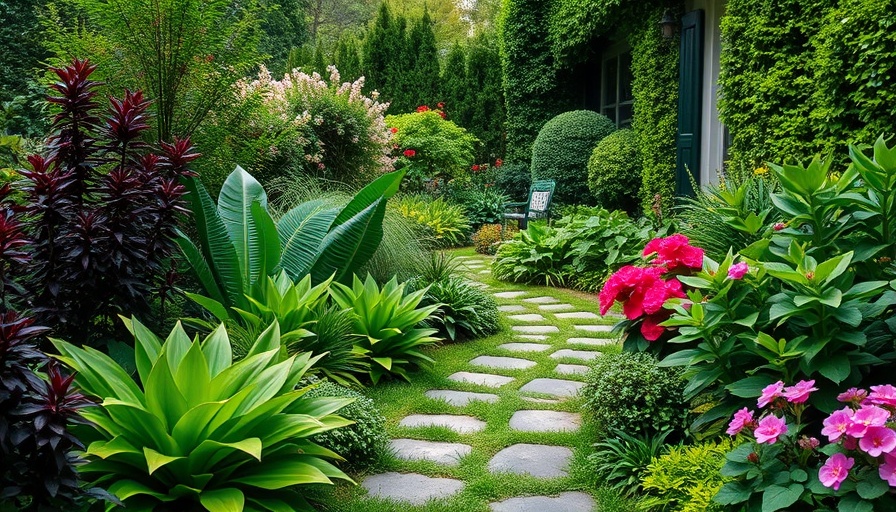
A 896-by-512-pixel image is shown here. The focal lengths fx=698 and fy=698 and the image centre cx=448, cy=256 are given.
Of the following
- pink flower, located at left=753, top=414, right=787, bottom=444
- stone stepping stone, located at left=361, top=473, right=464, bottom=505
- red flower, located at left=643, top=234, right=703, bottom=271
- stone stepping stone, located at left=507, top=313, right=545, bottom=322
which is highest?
red flower, located at left=643, top=234, right=703, bottom=271

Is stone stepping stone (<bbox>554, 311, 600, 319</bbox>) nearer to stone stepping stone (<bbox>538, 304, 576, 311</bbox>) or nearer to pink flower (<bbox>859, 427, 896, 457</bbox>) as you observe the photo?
stone stepping stone (<bbox>538, 304, 576, 311</bbox>)

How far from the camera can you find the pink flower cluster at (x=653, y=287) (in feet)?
10.1

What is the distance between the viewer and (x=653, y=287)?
314cm

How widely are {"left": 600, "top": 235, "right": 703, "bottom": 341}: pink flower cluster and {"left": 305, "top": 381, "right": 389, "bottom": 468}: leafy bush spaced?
1199 millimetres

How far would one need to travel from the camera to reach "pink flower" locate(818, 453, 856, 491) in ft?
5.63

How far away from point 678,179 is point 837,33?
3.18m

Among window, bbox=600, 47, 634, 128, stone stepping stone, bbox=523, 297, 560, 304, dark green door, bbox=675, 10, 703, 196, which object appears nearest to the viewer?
stone stepping stone, bbox=523, 297, 560, 304

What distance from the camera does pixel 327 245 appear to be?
4.25 m

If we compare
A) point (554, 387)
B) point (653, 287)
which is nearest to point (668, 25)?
point (554, 387)

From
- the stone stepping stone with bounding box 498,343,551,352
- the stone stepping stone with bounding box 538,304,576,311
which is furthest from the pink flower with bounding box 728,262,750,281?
the stone stepping stone with bounding box 538,304,576,311

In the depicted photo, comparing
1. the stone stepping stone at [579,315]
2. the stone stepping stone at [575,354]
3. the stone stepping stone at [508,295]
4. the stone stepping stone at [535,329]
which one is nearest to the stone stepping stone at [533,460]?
the stone stepping stone at [575,354]

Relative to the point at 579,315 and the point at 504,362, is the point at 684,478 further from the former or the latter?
the point at 579,315

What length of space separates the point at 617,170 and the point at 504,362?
566 cm

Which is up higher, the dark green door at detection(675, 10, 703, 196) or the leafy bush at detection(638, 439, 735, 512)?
the dark green door at detection(675, 10, 703, 196)
